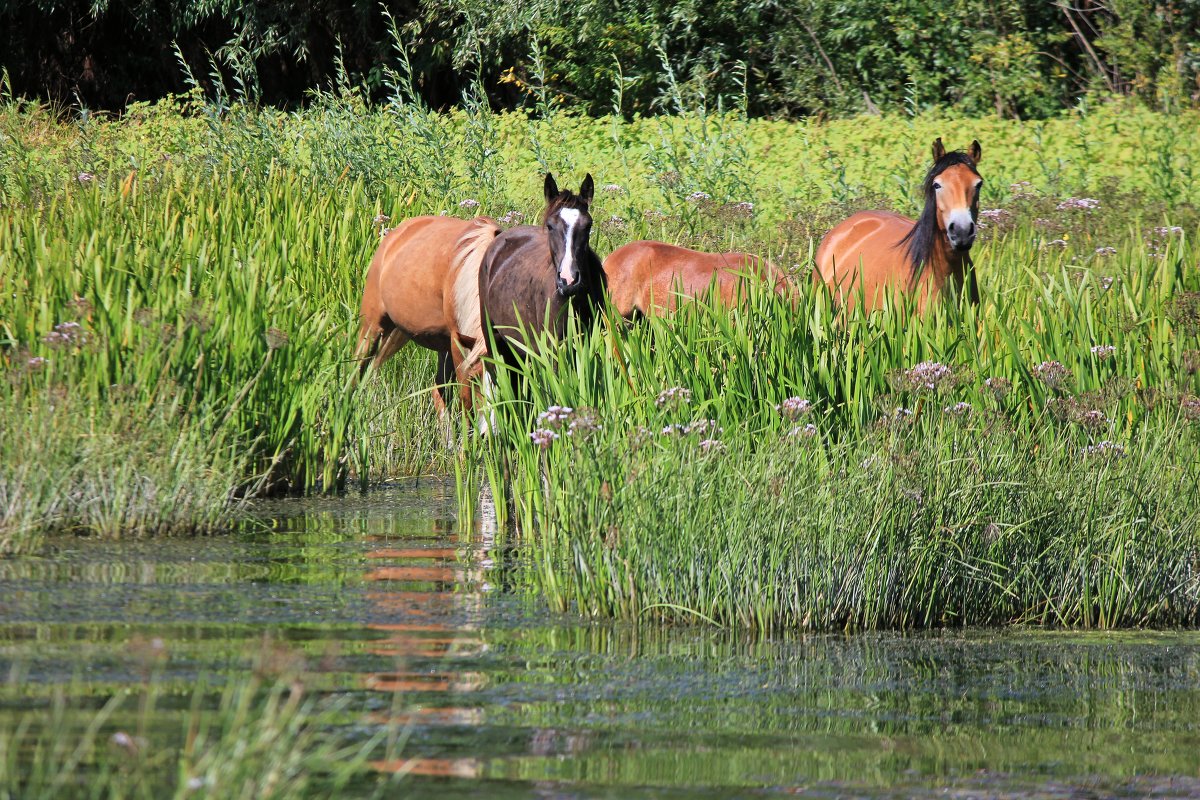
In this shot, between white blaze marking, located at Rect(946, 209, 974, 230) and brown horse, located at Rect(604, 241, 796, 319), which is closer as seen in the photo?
white blaze marking, located at Rect(946, 209, 974, 230)

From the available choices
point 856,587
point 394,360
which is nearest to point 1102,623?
point 856,587

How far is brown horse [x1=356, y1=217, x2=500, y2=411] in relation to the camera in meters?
9.41

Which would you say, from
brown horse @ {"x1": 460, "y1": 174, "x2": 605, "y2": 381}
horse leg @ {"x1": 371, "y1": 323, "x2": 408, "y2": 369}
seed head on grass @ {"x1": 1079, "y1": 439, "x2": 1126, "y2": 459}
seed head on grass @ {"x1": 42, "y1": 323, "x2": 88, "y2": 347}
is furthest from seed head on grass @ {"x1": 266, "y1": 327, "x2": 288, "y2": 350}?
seed head on grass @ {"x1": 1079, "y1": 439, "x2": 1126, "y2": 459}

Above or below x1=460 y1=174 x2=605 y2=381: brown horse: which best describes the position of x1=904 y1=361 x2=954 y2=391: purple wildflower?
below

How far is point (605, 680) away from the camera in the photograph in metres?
4.59

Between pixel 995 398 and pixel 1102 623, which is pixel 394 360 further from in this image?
pixel 1102 623

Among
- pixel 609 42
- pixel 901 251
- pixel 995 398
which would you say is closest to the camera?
pixel 995 398

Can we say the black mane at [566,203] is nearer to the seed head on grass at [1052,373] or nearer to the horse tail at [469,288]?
the horse tail at [469,288]

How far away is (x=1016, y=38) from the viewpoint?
20.1 metres

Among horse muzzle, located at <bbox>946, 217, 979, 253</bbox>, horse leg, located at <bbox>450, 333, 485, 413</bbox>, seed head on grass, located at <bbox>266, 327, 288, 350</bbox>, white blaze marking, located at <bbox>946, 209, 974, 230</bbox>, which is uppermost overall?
white blaze marking, located at <bbox>946, 209, 974, 230</bbox>

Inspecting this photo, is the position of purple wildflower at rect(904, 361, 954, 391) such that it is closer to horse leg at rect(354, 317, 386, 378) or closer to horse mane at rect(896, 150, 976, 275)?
horse mane at rect(896, 150, 976, 275)

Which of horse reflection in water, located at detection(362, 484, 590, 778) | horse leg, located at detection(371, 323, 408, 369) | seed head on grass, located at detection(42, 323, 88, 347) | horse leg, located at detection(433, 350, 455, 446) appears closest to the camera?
horse reflection in water, located at detection(362, 484, 590, 778)

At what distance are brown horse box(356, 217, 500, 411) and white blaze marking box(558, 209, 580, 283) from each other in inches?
60.6

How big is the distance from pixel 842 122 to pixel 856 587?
1383 cm
